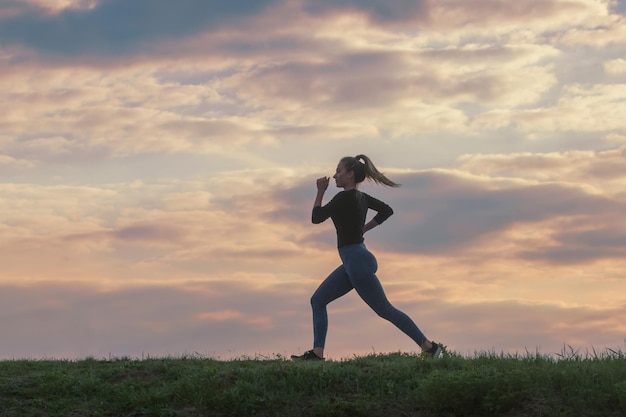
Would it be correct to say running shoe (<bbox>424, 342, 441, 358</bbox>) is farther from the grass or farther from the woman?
the grass

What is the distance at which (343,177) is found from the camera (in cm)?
1421

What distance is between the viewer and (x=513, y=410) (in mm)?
11031

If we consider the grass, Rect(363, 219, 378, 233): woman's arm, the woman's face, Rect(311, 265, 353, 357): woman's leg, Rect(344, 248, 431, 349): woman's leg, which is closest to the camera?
the grass

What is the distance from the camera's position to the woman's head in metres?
14.2

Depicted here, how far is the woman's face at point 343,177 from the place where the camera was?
14.2 m

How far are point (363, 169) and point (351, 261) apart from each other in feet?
4.80

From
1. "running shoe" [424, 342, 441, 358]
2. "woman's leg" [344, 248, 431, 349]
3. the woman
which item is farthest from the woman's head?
"running shoe" [424, 342, 441, 358]

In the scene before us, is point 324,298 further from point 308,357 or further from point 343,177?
point 343,177

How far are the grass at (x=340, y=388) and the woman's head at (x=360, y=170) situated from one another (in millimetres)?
2811

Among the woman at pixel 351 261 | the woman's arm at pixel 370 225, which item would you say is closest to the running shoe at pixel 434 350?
the woman at pixel 351 261

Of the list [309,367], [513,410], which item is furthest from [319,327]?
[513,410]

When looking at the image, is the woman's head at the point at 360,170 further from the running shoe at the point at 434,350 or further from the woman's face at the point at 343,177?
the running shoe at the point at 434,350

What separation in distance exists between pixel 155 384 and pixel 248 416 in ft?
5.88

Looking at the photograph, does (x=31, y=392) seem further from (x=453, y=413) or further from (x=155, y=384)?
(x=453, y=413)
